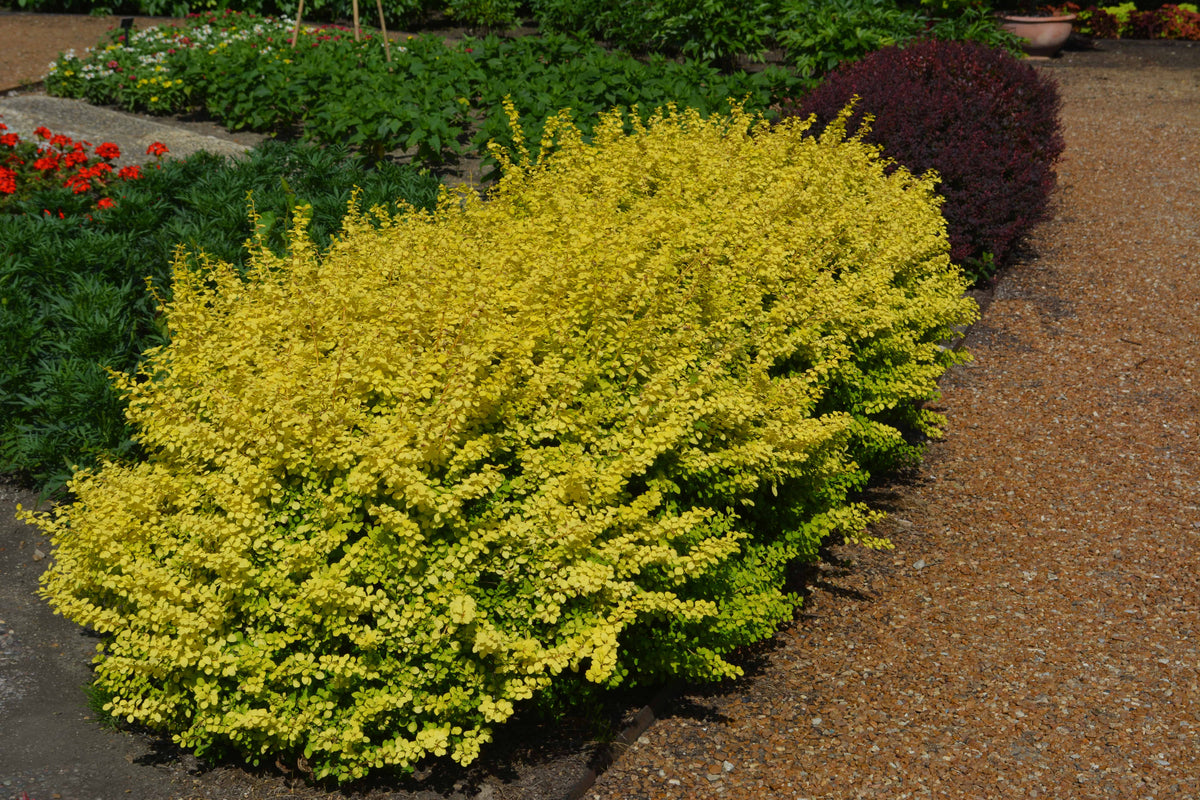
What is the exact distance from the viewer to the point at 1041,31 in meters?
15.3

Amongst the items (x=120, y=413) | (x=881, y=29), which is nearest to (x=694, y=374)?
(x=120, y=413)

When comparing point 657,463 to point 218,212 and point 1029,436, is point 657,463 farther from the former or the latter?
point 218,212

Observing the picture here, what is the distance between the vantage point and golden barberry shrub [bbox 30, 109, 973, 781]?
3.46 metres

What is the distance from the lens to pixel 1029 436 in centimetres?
640

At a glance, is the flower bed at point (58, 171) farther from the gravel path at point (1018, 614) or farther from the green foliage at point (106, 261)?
the gravel path at point (1018, 614)

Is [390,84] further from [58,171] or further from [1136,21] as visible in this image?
[1136,21]

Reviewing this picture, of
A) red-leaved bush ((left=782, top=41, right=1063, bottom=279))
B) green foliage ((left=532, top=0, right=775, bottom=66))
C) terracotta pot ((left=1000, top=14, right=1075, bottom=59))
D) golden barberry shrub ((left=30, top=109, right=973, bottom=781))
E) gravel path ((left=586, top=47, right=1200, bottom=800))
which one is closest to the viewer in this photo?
golden barberry shrub ((left=30, top=109, right=973, bottom=781))

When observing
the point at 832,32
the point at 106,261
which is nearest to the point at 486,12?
the point at 832,32

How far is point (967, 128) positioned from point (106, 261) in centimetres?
629

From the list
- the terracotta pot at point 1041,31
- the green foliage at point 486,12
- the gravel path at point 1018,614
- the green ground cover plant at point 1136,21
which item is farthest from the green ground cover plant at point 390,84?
the green ground cover plant at point 1136,21

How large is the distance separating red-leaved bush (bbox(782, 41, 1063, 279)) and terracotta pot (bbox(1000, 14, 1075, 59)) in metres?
6.77

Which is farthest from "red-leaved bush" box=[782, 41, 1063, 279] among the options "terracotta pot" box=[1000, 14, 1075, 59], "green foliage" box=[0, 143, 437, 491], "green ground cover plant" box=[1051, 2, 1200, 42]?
"green ground cover plant" box=[1051, 2, 1200, 42]

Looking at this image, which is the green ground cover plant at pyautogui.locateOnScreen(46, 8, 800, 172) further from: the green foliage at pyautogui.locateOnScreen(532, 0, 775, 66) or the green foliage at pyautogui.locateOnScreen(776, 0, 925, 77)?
the green foliage at pyautogui.locateOnScreen(532, 0, 775, 66)

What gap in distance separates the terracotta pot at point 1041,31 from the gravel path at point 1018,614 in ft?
27.6
